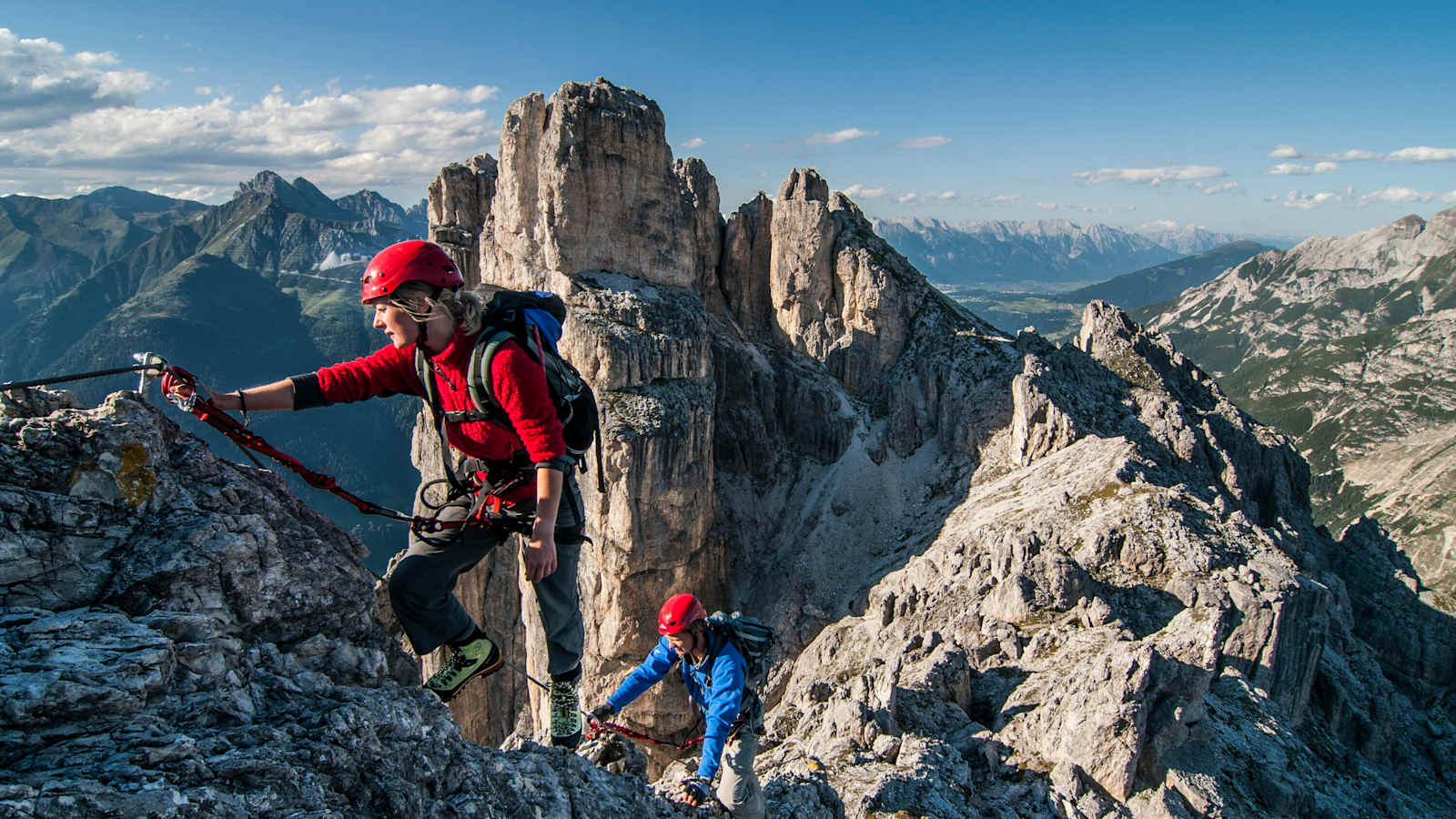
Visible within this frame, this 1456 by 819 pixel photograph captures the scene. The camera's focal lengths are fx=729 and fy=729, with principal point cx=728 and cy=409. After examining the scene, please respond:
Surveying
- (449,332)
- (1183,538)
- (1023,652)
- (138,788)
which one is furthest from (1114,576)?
(138,788)

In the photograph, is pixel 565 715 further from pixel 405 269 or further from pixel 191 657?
pixel 405 269

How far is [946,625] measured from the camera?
125 ft

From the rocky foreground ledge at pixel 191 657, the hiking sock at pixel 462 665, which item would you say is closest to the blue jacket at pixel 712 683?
the hiking sock at pixel 462 665

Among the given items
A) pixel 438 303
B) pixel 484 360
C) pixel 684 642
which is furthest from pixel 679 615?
pixel 438 303

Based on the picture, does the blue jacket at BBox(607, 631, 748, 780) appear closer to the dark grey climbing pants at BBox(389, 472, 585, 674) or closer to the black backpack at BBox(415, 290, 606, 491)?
the dark grey climbing pants at BBox(389, 472, 585, 674)

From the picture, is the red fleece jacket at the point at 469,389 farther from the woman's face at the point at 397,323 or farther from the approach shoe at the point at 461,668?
the approach shoe at the point at 461,668

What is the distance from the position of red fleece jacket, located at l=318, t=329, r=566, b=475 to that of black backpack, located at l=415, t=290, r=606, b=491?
→ 0.13 metres

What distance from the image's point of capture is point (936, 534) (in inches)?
2328

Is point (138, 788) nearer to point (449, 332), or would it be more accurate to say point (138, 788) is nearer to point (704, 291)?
point (449, 332)

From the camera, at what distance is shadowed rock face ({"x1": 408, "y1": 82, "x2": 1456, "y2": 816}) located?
69.4ft

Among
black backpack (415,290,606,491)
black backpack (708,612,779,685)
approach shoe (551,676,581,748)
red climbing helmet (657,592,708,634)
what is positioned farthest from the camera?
black backpack (708,612,779,685)

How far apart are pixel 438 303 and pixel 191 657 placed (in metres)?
4.32

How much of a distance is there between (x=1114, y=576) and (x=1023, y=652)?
36.8 ft

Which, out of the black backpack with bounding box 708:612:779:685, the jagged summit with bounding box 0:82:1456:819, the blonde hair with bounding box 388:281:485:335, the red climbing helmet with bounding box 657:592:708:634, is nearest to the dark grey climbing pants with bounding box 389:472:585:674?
the jagged summit with bounding box 0:82:1456:819
